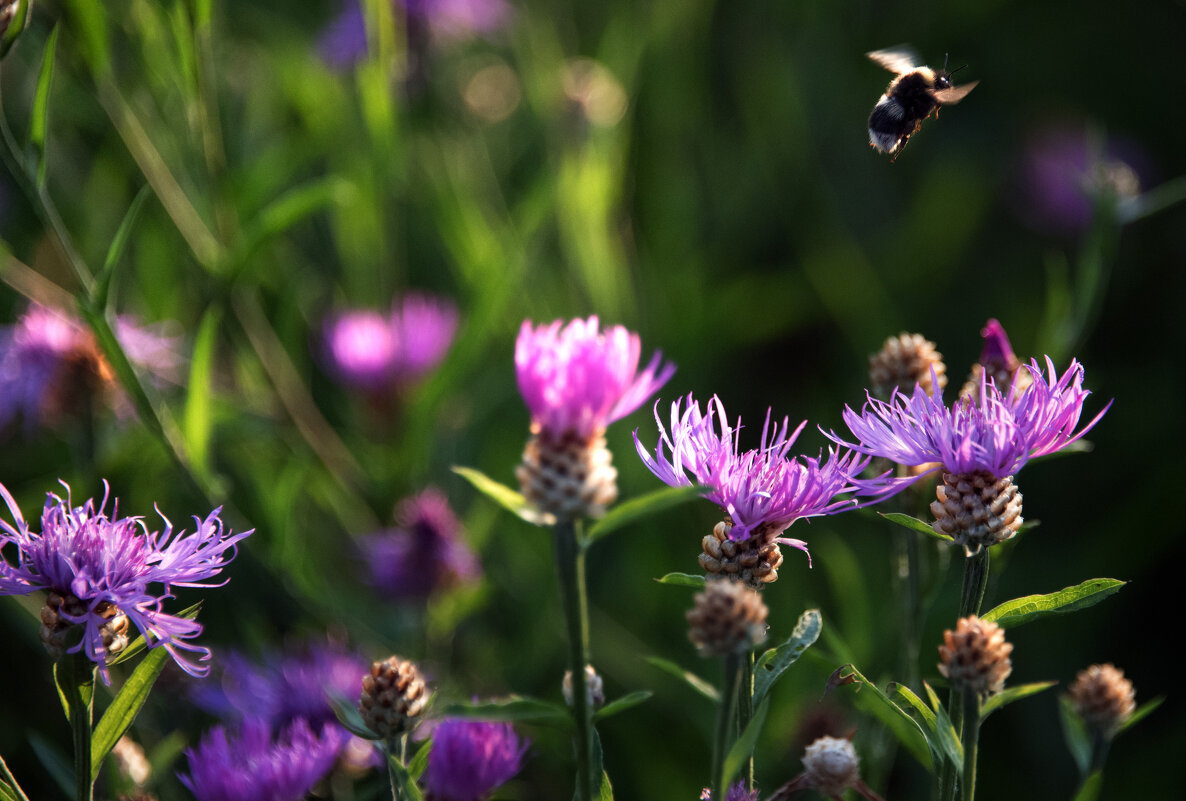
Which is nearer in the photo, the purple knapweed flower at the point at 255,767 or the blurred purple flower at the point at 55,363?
the purple knapweed flower at the point at 255,767

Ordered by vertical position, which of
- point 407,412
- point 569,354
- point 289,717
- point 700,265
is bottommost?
point 289,717

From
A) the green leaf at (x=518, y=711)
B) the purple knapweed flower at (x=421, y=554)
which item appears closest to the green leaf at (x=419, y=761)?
the green leaf at (x=518, y=711)

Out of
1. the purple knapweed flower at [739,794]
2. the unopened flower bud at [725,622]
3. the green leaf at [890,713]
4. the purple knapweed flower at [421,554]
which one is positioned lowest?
the purple knapweed flower at [739,794]

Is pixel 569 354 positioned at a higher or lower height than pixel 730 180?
lower

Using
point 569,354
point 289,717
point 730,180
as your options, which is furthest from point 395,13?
point 569,354

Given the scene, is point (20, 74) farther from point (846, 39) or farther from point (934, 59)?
point (934, 59)

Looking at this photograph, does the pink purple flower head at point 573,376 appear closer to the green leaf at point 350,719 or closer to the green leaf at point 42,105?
the green leaf at point 350,719

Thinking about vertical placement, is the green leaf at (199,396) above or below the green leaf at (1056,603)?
above

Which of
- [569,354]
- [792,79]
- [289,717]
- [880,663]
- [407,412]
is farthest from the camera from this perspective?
[792,79]
